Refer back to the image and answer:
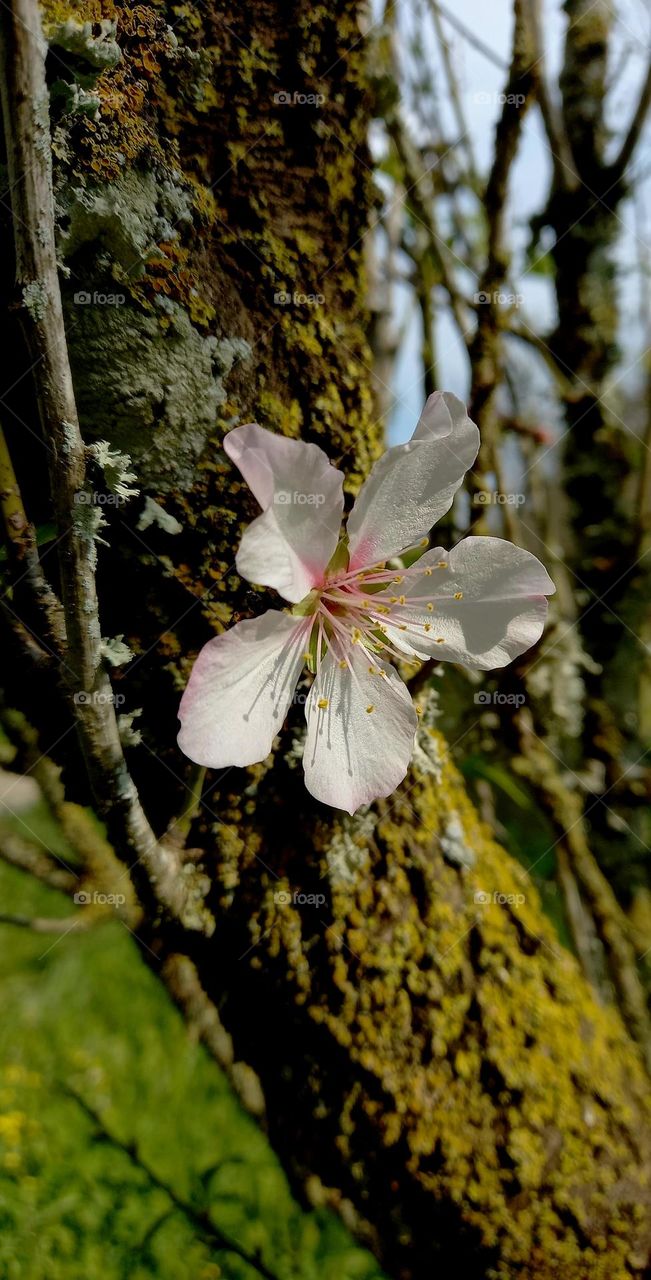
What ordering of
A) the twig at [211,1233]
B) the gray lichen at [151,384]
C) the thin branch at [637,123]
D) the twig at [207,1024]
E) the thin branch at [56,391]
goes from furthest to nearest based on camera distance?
1. the thin branch at [637,123]
2. the twig at [211,1233]
3. the twig at [207,1024]
4. the gray lichen at [151,384]
5. the thin branch at [56,391]

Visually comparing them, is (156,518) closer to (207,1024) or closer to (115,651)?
(115,651)

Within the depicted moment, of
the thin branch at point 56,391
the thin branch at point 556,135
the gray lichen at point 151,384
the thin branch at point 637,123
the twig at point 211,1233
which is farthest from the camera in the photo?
the thin branch at point 637,123

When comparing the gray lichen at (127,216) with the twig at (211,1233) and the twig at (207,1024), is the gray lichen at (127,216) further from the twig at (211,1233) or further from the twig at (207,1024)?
the twig at (211,1233)

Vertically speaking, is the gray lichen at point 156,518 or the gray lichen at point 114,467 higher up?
the gray lichen at point 114,467

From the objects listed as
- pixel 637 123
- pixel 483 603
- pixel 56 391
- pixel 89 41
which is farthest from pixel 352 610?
pixel 637 123

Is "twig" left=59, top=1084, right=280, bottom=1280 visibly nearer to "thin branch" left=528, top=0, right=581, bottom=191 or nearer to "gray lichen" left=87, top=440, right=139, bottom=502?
"gray lichen" left=87, top=440, right=139, bottom=502

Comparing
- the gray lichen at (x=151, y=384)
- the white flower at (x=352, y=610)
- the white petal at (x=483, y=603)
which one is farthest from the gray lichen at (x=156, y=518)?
the white petal at (x=483, y=603)

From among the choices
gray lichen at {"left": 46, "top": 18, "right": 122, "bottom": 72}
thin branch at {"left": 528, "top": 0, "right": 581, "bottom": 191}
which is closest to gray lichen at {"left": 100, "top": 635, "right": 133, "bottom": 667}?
gray lichen at {"left": 46, "top": 18, "right": 122, "bottom": 72}
